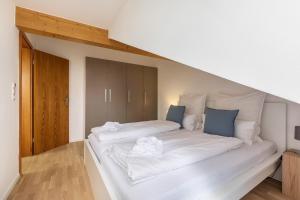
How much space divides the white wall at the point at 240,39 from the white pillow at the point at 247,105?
1779 mm

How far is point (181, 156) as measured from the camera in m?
1.51

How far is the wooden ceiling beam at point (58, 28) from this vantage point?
6.72ft

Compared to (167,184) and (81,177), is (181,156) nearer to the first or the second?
(167,184)

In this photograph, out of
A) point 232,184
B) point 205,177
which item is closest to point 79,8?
point 205,177

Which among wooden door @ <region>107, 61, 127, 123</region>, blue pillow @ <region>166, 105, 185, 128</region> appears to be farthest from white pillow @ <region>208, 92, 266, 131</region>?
wooden door @ <region>107, 61, 127, 123</region>

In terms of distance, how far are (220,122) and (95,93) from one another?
111 inches

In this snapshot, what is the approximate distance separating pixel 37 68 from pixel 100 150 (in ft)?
7.35

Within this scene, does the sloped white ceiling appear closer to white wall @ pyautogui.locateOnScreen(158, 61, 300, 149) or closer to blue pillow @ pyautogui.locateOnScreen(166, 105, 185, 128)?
blue pillow @ pyautogui.locateOnScreen(166, 105, 185, 128)

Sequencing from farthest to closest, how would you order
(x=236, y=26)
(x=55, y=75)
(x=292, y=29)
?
(x=55, y=75) → (x=236, y=26) → (x=292, y=29)

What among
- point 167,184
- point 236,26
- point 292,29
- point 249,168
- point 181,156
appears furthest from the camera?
point 249,168

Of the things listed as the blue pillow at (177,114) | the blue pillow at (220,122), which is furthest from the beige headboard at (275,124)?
the blue pillow at (177,114)

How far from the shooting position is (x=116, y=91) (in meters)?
4.14

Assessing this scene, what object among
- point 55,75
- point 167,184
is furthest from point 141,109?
point 167,184

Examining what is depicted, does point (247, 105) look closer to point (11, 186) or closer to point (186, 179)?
point (186, 179)
